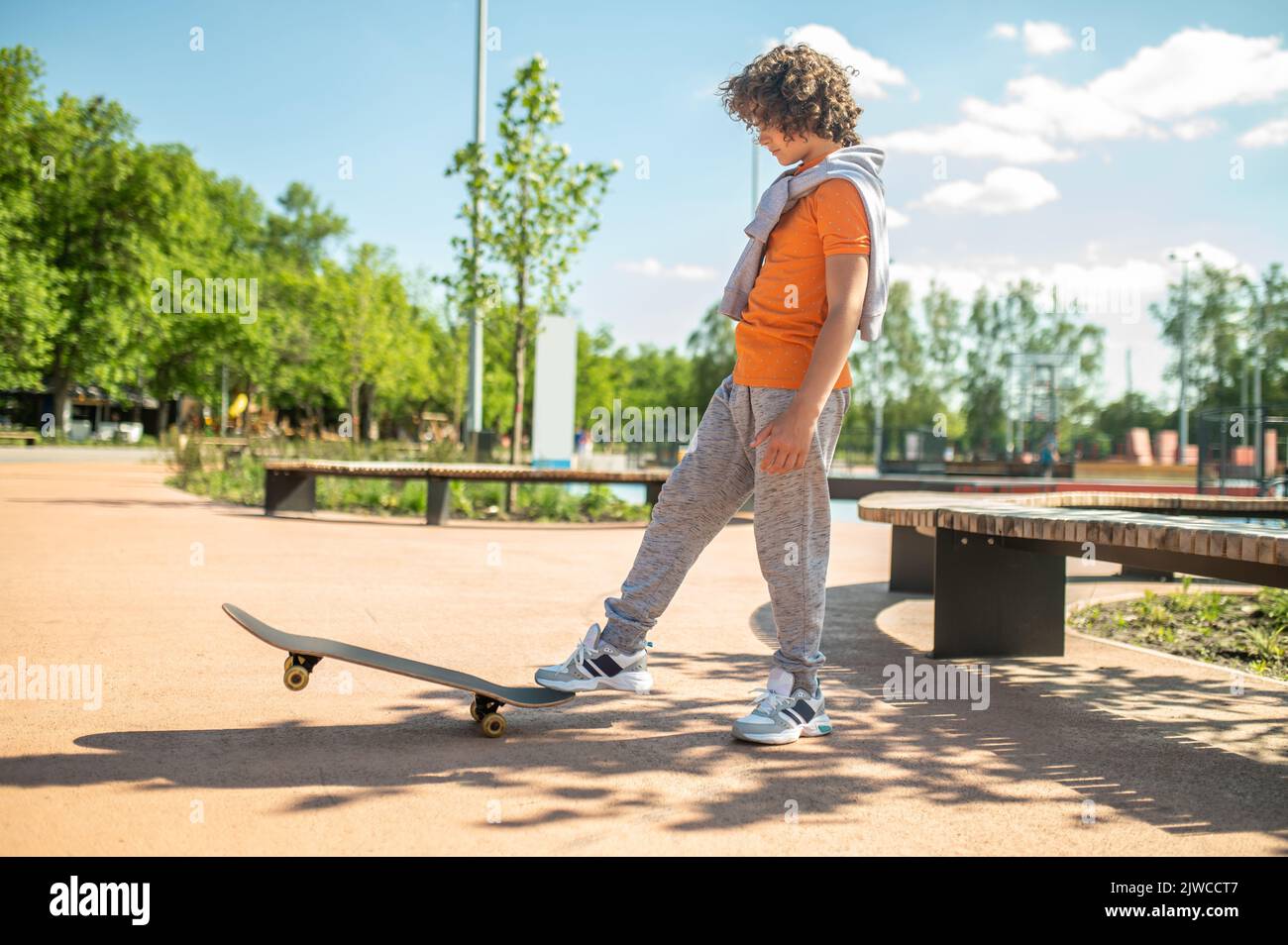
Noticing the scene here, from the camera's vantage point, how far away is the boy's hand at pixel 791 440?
9.82 ft

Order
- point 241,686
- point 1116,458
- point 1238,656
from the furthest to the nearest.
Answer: point 1116,458
point 1238,656
point 241,686

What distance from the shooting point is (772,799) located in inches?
107

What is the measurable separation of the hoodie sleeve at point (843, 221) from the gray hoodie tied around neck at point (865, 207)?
22 mm

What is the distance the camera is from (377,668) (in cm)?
301

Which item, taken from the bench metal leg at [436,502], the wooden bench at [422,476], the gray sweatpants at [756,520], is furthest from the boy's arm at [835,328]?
the bench metal leg at [436,502]

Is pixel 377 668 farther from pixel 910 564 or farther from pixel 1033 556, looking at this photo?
pixel 910 564

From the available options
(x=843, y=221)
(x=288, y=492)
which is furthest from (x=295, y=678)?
(x=288, y=492)

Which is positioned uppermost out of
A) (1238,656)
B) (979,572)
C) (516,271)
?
(516,271)
